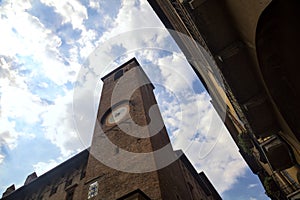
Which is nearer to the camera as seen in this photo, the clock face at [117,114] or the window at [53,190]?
the clock face at [117,114]

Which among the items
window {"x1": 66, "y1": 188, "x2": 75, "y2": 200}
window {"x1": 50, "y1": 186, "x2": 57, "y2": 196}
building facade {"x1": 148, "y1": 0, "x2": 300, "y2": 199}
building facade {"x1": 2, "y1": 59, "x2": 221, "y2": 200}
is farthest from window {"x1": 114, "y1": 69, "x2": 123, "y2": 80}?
building facade {"x1": 148, "y1": 0, "x2": 300, "y2": 199}

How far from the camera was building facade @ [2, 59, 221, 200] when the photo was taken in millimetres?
10336

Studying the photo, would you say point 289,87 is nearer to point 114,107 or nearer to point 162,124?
point 162,124

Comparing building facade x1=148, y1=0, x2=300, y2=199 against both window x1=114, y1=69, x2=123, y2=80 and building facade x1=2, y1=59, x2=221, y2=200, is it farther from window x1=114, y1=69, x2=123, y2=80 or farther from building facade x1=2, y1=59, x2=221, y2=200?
window x1=114, y1=69, x2=123, y2=80

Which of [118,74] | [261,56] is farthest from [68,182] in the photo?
[261,56]

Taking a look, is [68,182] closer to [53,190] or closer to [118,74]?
[53,190]

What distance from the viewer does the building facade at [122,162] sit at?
1034 centimetres

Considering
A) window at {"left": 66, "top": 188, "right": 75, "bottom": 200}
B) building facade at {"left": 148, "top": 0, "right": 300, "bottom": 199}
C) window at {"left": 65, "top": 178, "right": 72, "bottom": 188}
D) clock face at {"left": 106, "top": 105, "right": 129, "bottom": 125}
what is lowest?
building facade at {"left": 148, "top": 0, "right": 300, "bottom": 199}

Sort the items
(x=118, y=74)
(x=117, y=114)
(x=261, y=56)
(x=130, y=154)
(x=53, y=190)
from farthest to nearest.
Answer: (x=118, y=74), (x=53, y=190), (x=117, y=114), (x=130, y=154), (x=261, y=56)

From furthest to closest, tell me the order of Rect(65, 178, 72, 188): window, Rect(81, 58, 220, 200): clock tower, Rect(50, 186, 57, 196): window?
1. Rect(50, 186, 57, 196): window
2. Rect(65, 178, 72, 188): window
3. Rect(81, 58, 220, 200): clock tower

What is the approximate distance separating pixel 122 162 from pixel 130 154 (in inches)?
23.0

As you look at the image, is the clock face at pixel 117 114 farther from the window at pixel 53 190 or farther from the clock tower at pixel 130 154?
the window at pixel 53 190

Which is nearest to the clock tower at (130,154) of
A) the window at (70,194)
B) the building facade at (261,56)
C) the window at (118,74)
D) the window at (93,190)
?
the window at (93,190)

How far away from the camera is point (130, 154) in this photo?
11.9m
